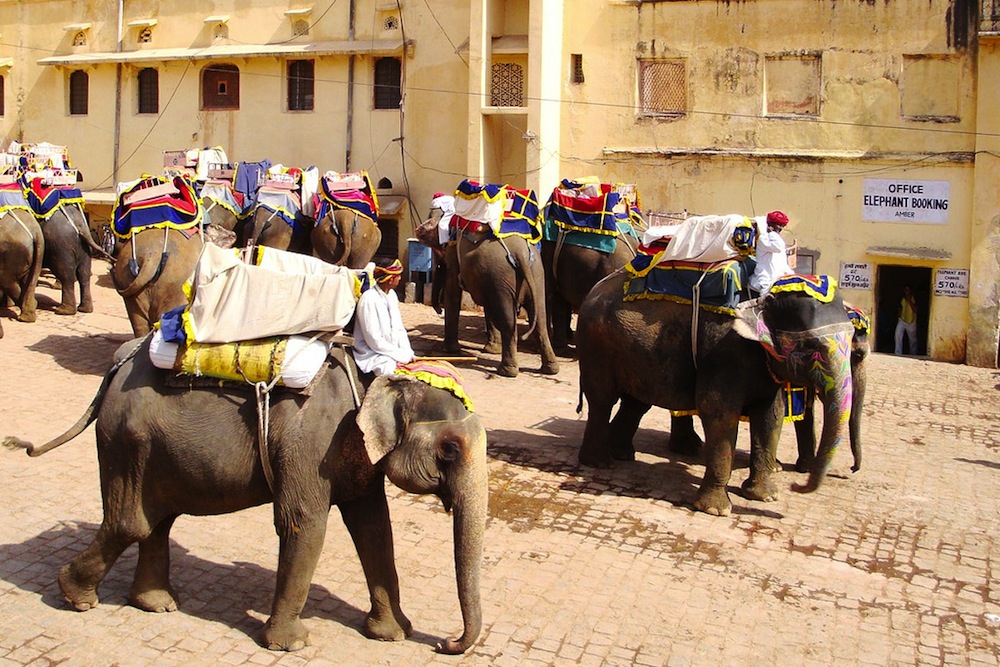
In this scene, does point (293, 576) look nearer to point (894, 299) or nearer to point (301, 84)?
point (894, 299)

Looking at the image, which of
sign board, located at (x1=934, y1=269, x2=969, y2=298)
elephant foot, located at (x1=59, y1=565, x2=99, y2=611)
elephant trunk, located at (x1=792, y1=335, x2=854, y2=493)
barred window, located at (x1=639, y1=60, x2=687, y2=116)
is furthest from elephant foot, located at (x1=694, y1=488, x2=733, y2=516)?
barred window, located at (x1=639, y1=60, x2=687, y2=116)

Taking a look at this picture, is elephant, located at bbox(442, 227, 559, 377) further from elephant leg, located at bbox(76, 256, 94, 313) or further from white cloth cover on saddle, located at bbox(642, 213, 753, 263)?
elephant leg, located at bbox(76, 256, 94, 313)

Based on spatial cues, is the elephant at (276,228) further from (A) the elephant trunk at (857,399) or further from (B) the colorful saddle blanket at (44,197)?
(A) the elephant trunk at (857,399)

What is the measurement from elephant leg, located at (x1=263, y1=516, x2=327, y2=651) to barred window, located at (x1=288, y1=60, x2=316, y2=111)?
18.8 meters

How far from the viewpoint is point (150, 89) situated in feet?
→ 84.3

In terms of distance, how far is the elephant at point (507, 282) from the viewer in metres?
14.0

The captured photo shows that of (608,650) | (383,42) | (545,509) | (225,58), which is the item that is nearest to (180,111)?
(225,58)

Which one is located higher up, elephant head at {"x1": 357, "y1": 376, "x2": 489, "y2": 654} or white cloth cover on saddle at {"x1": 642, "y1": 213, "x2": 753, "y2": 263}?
white cloth cover on saddle at {"x1": 642, "y1": 213, "x2": 753, "y2": 263}

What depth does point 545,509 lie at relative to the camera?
919 centimetres

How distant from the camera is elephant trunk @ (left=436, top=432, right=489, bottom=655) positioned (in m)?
5.87

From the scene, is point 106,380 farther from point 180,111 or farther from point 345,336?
point 180,111

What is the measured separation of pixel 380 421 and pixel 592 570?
250 cm

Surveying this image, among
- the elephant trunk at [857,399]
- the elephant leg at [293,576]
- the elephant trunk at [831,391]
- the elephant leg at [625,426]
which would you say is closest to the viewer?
the elephant leg at [293,576]

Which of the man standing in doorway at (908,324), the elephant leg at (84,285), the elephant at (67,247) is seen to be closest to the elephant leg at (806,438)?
the man standing in doorway at (908,324)
